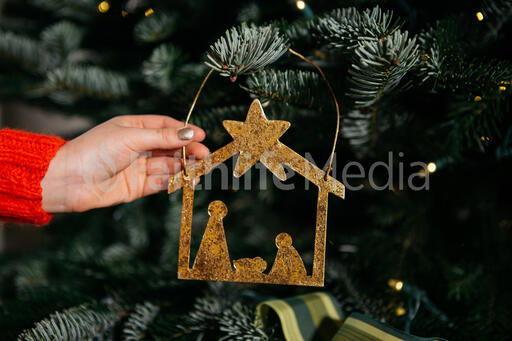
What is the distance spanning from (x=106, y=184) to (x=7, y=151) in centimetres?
13

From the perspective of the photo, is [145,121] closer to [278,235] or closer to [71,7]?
[278,235]

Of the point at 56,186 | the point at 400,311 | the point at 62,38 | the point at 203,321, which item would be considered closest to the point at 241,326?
the point at 203,321

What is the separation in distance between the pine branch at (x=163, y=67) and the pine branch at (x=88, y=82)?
0.11 m

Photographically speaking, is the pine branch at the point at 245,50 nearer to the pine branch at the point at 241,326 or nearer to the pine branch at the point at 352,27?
the pine branch at the point at 352,27

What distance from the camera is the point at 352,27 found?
15.0 inches

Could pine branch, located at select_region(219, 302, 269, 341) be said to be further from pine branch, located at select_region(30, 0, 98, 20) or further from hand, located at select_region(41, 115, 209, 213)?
pine branch, located at select_region(30, 0, 98, 20)

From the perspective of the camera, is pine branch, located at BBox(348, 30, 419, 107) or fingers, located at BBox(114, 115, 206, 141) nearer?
pine branch, located at BBox(348, 30, 419, 107)

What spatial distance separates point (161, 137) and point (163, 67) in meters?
0.16

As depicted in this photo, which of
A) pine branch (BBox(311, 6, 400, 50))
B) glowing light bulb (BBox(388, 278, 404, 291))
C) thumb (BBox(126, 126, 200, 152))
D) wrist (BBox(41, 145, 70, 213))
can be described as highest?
pine branch (BBox(311, 6, 400, 50))

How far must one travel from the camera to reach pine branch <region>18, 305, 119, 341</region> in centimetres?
41

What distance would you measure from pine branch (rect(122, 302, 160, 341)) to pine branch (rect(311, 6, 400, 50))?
420mm

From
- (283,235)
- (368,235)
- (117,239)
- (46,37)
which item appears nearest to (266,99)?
(283,235)

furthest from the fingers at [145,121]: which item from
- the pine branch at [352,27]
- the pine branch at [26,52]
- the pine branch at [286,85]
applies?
the pine branch at [26,52]

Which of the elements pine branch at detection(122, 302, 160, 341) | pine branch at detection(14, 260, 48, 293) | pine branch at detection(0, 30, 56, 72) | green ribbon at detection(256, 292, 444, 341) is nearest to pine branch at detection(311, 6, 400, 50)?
green ribbon at detection(256, 292, 444, 341)
